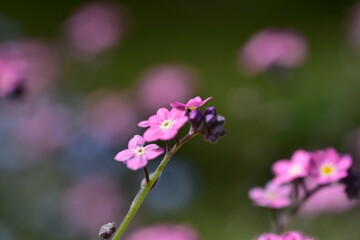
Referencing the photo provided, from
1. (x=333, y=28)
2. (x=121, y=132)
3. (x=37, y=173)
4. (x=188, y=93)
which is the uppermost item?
(x=333, y=28)

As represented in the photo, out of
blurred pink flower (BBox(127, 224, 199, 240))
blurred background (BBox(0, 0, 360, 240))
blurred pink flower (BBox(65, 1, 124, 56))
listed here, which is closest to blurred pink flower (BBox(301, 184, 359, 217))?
blurred background (BBox(0, 0, 360, 240))

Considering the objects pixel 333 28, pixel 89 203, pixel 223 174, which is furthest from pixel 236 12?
pixel 89 203

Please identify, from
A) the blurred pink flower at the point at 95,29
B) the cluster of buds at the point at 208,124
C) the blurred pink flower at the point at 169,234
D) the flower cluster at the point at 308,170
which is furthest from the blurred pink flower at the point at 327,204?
the blurred pink flower at the point at 95,29

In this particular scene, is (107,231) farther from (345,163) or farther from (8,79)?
(8,79)

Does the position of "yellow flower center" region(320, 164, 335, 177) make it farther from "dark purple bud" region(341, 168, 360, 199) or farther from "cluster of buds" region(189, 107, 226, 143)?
"cluster of buds" region(189, 107, 226, 143)

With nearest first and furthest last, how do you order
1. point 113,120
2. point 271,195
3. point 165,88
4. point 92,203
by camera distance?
1. point 271,195
2. point 92,203
3. point 113,120
4. point 165,88

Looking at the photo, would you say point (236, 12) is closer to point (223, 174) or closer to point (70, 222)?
point (223, 174)

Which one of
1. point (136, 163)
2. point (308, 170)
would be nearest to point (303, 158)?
point (308, 170)
